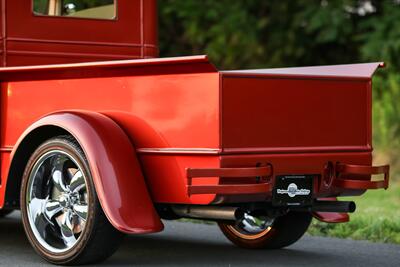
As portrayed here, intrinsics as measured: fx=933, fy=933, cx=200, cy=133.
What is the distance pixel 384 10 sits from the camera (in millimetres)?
15188

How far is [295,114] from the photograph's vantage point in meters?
5.38

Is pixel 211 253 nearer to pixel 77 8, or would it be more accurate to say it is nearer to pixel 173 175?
pixel 173 175

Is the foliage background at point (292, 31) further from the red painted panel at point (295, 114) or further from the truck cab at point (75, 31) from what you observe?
the red painted panel at point (295, 114)

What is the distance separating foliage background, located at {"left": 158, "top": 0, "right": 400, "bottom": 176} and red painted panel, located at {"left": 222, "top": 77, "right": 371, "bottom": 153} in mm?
8572

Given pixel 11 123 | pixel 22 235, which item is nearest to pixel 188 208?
pixel 11 123

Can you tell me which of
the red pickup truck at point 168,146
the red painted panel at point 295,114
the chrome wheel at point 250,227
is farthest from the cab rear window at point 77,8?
the red painted panel at point 295,114

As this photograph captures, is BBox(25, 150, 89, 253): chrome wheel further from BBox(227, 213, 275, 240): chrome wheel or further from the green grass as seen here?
the green grass

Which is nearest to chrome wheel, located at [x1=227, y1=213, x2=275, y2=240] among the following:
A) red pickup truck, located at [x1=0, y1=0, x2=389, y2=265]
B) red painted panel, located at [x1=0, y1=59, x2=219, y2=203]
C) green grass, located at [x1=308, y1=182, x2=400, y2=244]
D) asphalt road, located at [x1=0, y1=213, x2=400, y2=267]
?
asphalt road, located at [x1=0, y1=213, x2=400, y2=267]

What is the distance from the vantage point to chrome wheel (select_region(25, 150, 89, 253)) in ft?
17.9

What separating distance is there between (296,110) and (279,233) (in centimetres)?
115

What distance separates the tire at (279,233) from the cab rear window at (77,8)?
1919 millimetres

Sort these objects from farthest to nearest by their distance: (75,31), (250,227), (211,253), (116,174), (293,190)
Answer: (75,31)
(250,227)
(211,253)
(293,190)
(116,174)

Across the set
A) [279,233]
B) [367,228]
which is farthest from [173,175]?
[367,228]

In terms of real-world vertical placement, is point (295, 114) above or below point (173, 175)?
above
